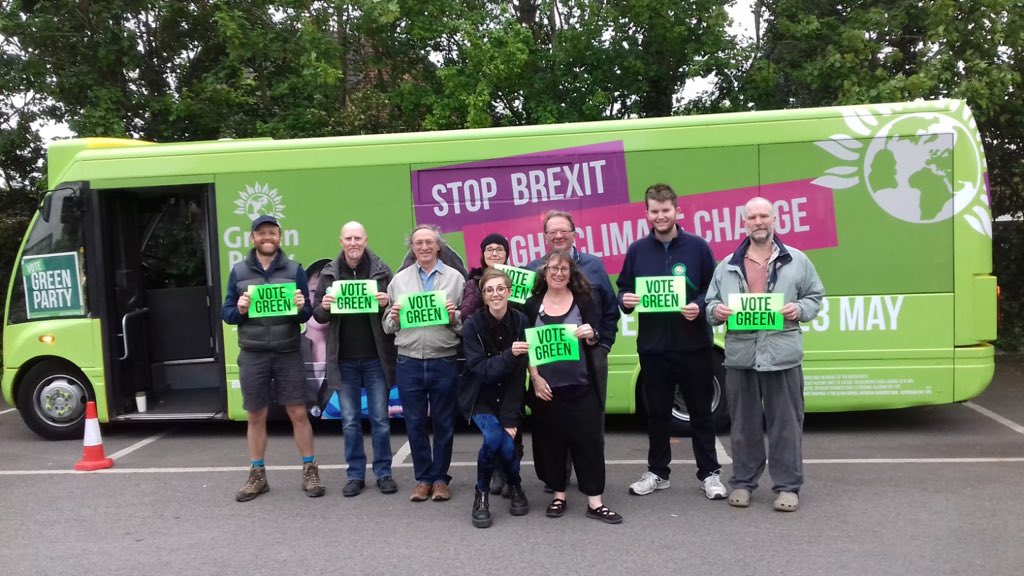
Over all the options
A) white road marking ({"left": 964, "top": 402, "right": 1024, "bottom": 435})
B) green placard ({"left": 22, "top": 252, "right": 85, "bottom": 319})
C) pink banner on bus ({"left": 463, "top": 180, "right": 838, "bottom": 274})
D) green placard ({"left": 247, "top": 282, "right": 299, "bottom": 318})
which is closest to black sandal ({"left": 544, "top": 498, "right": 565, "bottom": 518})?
green placard ({"left": 247, "top": 282, "right": 299, "bottom": 318})

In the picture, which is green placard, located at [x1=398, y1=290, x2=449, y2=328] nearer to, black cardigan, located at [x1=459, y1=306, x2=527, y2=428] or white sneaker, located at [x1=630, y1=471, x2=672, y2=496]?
black cardigan, located at [x1=459, y1=306, x2=527, y2=428]

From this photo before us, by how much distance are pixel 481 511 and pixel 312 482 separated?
4.60 ft

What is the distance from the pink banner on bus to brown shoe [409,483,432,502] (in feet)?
7.20

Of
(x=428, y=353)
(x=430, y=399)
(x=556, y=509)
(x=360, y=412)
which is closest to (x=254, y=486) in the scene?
(x=360, y=412)

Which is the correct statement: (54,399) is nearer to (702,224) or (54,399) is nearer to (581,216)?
(581,216)

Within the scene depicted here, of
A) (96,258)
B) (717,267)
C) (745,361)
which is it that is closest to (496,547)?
(745,361)

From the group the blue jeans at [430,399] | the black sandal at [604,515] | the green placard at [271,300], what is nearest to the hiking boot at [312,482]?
the blue jeans at [430,399]

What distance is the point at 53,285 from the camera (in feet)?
23.6

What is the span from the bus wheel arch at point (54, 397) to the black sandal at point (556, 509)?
4.80 metres

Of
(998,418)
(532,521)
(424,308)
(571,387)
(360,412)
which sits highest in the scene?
(424,308)

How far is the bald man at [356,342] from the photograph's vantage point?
17.4 ft

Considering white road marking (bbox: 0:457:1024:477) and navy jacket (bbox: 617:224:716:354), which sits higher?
navy jacket (bbox: 617:224:716:354)

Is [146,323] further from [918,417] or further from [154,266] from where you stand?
[918,417]

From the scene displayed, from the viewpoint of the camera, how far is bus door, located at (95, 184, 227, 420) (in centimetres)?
720
